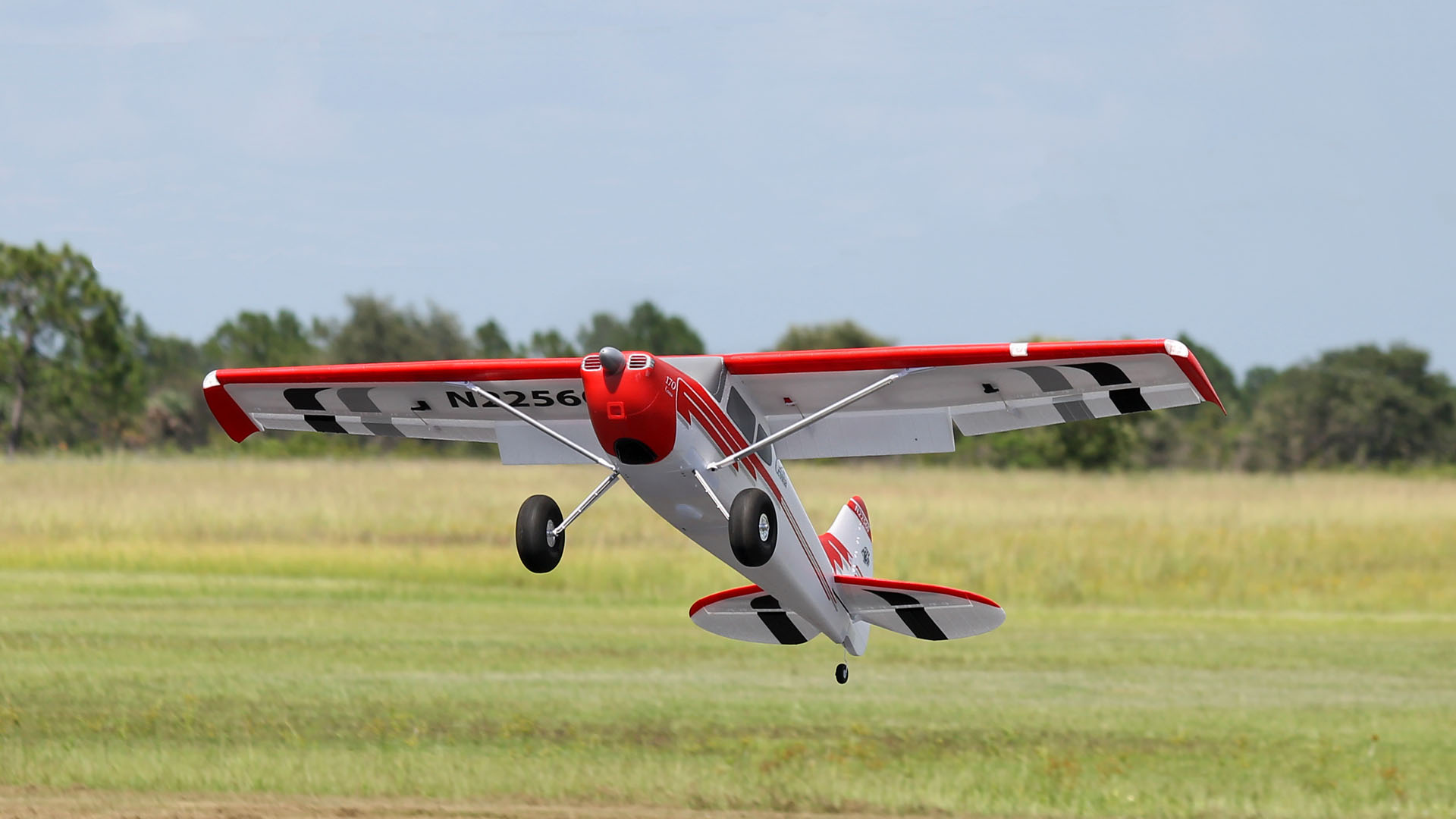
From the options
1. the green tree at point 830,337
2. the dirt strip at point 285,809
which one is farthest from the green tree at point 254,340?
the dirt strip at point 285,809

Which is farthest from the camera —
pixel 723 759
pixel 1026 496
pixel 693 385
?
pixel 1026 496

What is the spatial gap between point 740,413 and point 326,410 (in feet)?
12.2

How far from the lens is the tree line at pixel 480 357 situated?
71.3 m

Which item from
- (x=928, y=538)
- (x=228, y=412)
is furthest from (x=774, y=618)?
(x=928, y=538)

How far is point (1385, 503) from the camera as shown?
57.7 m

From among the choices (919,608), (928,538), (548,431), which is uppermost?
(548,431)

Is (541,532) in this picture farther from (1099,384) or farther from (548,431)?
(1099,384)

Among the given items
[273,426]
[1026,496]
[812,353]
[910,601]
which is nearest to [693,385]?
[812,353]

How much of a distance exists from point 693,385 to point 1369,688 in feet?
99.1

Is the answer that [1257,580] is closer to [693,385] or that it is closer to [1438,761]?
[1438,761]

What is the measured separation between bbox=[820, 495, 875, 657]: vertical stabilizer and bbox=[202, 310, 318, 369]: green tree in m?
94.3

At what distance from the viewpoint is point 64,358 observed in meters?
89.9

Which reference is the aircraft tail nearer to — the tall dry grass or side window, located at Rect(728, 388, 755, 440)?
side window, located at Rect(728, 388, 755, 440)

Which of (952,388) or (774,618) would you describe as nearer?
(952,388)
